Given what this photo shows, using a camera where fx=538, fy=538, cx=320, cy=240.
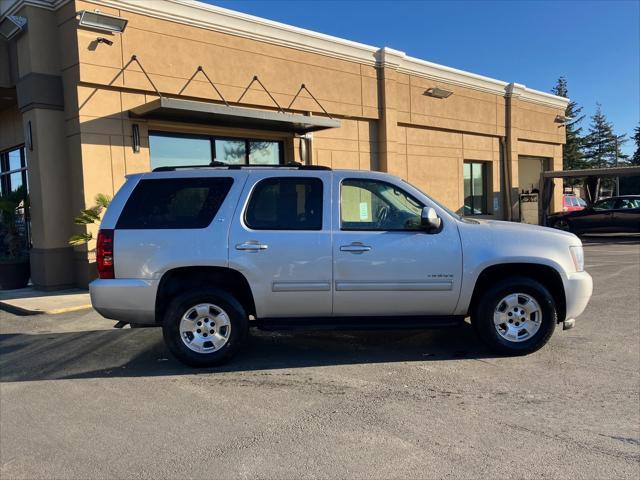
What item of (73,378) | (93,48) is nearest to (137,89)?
(93,48)

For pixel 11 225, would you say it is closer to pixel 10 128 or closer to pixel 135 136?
pixel 10 128

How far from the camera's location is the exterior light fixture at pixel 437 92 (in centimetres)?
1797

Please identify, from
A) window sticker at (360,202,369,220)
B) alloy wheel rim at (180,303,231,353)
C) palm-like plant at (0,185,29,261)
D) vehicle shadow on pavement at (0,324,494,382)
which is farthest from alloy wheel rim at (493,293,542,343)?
palm-like plant at (0,185,29,261)

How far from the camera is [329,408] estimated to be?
448 cm

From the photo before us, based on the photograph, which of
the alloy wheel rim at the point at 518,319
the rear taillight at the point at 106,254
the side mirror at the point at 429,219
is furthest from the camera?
the alloy wheel rim at the point at 518,319

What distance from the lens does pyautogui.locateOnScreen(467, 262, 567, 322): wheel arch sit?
19.0 ft

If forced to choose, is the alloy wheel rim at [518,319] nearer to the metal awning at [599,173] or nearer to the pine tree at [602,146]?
the metal awning at [599,173]

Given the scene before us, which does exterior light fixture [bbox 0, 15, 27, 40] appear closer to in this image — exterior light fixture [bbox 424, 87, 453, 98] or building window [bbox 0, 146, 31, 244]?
building window [bbox 0, 146, 31, 244]

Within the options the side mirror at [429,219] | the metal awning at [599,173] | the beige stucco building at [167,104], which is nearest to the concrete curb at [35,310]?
the beige stucco building at [167,104]

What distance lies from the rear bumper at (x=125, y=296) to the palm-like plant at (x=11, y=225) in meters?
7.57

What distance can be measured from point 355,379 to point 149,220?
2.66 metres

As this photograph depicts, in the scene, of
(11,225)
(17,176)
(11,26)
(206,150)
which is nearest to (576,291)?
(206,150)

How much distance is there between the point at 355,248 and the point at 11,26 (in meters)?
10.1

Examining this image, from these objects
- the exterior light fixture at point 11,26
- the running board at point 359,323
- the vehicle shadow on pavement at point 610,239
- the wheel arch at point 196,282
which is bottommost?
the vehicle shadow on pavement at point 610,239
